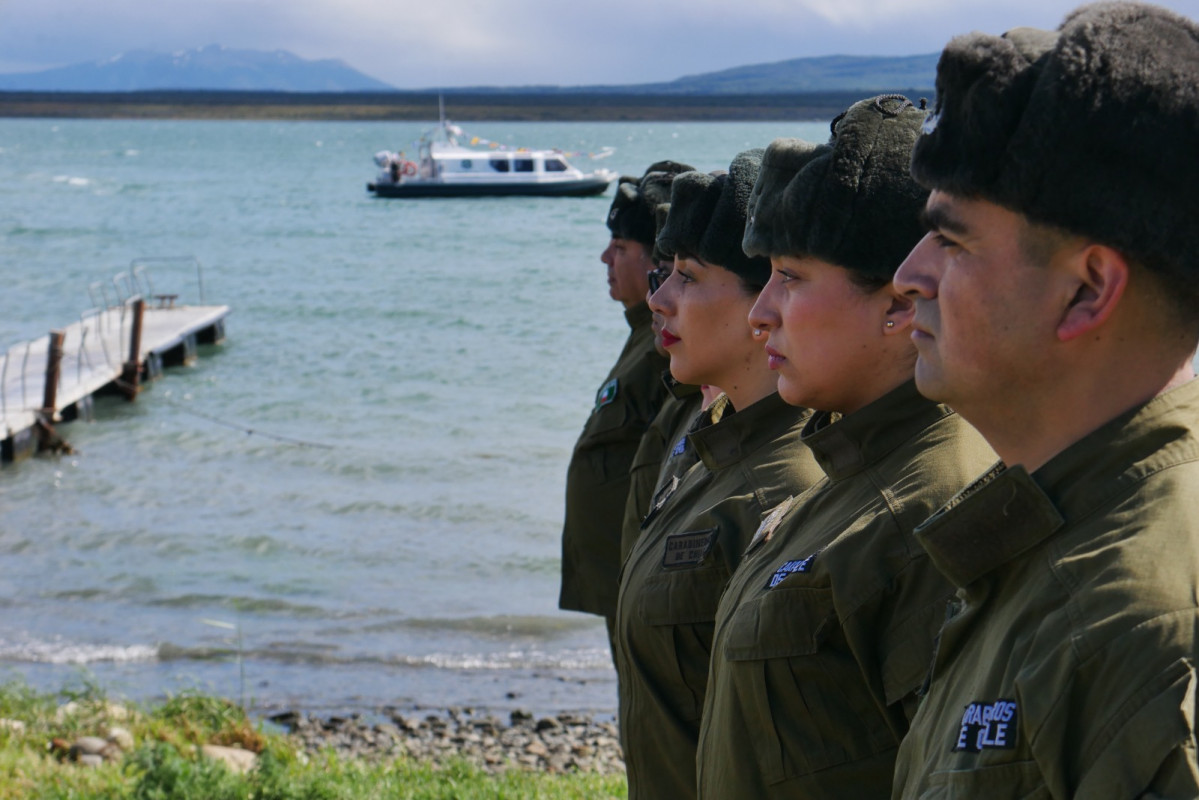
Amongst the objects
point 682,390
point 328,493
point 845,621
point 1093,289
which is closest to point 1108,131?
point 1093,289

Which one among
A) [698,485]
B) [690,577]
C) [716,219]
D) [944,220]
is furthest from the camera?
[716,219]

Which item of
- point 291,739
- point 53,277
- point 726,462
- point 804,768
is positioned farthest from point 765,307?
point 53,277

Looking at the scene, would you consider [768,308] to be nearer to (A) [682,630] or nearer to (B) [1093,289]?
(A) [682,630]

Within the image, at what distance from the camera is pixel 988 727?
1463 millimetres

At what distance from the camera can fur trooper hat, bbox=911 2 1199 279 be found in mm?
1402

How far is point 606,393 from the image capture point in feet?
16.6

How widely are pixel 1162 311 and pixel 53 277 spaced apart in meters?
33.2

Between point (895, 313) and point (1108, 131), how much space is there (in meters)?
0.98

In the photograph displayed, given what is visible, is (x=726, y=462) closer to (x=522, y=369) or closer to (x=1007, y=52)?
(x=1007, y=52)

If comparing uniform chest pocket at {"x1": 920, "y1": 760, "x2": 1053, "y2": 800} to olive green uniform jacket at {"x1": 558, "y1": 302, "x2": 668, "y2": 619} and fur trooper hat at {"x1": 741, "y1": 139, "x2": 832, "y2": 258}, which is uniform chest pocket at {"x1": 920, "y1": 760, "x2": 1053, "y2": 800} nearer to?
fur trooper hat at {"x1": 741, "y1": 139, "x2": 832, "y2": 258}

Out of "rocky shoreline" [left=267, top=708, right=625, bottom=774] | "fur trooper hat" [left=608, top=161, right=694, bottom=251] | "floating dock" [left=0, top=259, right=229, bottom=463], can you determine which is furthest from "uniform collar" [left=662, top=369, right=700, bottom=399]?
"floating dock" [left=0, top=259, right=229, bottom=463]

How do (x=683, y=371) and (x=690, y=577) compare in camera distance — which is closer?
(x=690, y=577)

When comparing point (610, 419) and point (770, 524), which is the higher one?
point (770, 524)

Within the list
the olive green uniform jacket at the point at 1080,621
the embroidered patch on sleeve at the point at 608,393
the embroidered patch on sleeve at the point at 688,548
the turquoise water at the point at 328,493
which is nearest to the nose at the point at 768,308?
the embroidered patch on sleeve at the point at 688,548
